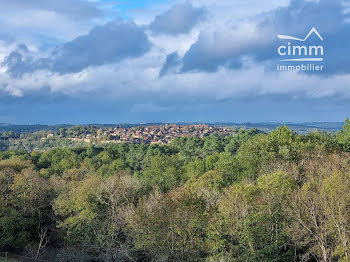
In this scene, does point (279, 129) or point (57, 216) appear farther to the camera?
point (279, 129)

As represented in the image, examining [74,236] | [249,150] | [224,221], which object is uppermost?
[249,150]

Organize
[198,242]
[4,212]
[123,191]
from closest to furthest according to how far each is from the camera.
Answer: [198,242] → [123,191] → [4,212]

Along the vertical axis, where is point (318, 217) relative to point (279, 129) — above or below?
below

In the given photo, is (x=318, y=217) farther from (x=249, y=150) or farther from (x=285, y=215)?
(x=249, y=150)

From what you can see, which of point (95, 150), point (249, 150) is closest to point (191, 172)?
point (249, 150)

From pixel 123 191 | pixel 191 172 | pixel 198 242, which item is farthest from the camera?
pixel 191 172

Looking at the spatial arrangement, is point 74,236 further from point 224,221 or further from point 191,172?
point 191,172
